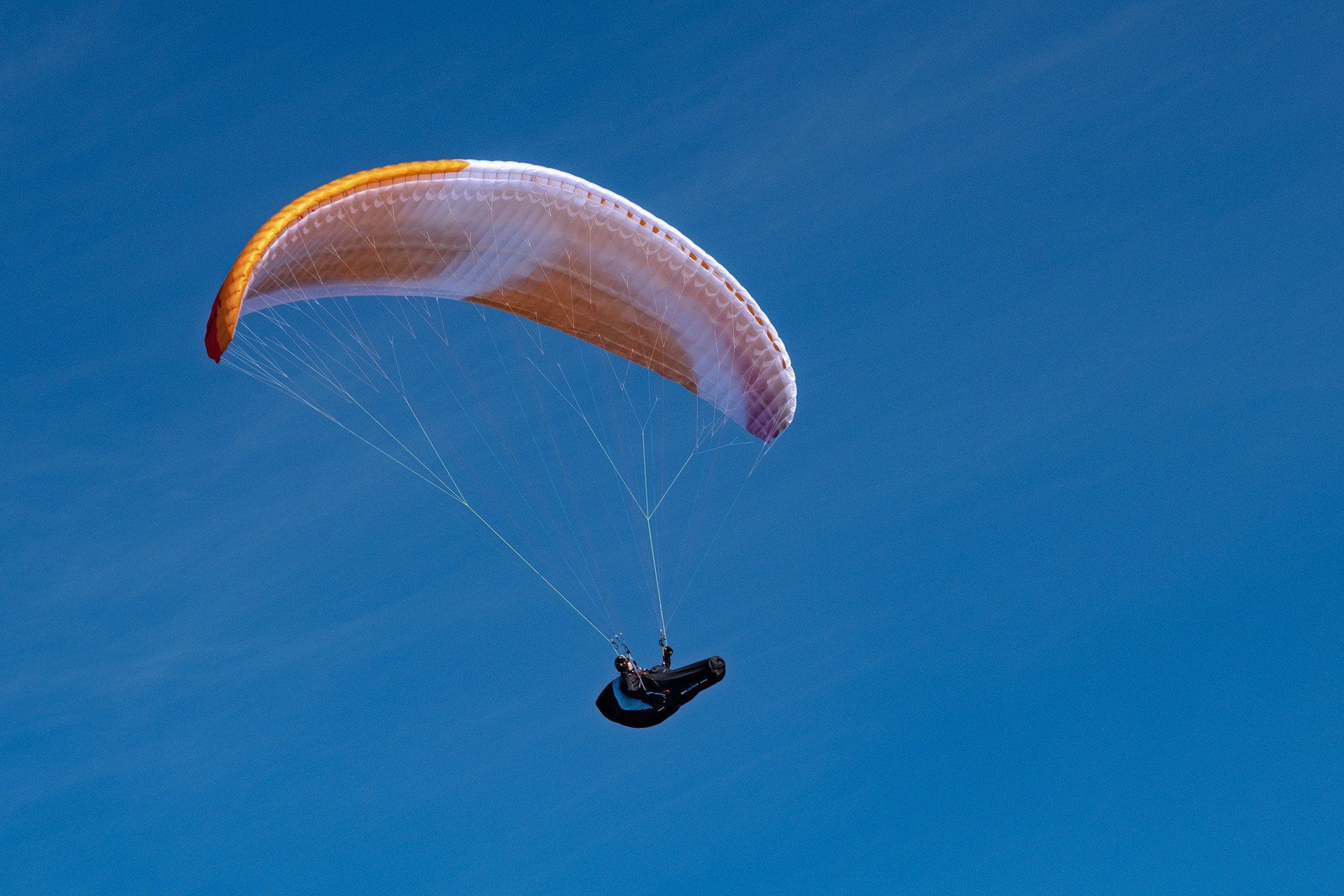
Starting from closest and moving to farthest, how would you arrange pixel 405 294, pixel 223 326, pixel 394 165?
pixel 223 326, pixel 394 165, pixel 405 294

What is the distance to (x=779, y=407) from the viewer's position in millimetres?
30062

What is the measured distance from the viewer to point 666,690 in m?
26.6

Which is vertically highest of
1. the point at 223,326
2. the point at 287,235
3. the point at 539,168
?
the point at 539,168

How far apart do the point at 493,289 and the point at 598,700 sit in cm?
680

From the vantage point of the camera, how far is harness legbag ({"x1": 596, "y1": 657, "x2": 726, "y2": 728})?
1041 inches

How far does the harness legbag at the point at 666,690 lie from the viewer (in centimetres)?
2644

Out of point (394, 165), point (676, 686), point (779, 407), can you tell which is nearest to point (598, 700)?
point (676, 686)

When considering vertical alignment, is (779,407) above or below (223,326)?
above

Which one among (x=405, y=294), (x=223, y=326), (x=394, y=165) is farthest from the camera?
(x=405, y=294)

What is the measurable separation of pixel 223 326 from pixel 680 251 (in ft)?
24.4

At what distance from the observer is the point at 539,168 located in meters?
27.1

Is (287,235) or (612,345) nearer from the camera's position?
(287,235)

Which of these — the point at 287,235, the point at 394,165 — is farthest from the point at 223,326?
the point at 394,165

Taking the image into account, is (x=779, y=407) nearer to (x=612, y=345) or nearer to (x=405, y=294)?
(x=612, y=345)
